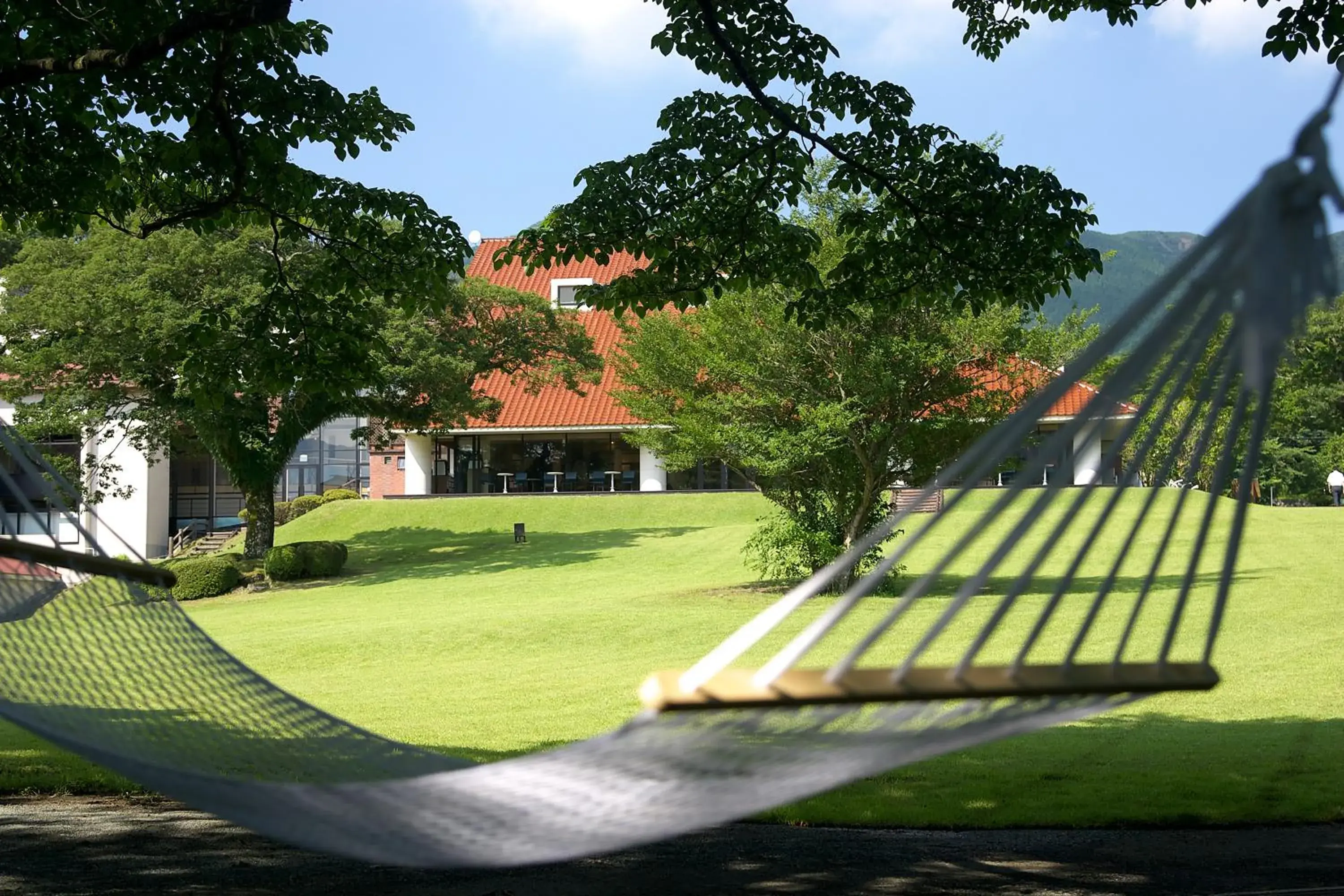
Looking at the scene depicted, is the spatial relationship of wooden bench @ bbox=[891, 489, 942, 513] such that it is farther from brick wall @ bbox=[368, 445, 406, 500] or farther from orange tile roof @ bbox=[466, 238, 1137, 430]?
brick wall @ bbox=[368, 445, 406, 500]

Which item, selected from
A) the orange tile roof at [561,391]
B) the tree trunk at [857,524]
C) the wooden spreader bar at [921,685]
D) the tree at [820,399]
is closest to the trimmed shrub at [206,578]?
the tree at [820,399]

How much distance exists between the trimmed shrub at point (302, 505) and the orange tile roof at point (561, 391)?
4722 mm

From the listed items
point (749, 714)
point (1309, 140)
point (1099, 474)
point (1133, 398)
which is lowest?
point (749, 714)

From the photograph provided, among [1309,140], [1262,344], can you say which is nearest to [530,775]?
[1262,344]

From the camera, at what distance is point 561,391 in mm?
33625

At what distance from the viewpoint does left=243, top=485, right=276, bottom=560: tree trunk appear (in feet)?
80.6

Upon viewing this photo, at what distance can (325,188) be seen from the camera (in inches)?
276

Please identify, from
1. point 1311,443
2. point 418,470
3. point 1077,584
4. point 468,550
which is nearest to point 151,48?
point 1077,584

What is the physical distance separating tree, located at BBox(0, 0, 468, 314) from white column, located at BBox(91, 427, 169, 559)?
2076cm

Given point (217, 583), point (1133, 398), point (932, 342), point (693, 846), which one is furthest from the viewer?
point (217, 583)

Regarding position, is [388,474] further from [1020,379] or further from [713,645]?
[713,645]

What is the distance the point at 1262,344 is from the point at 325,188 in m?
5.98

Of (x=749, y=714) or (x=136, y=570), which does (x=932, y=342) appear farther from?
(x=749, y=714)

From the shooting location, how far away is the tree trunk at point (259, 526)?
24578 mm
